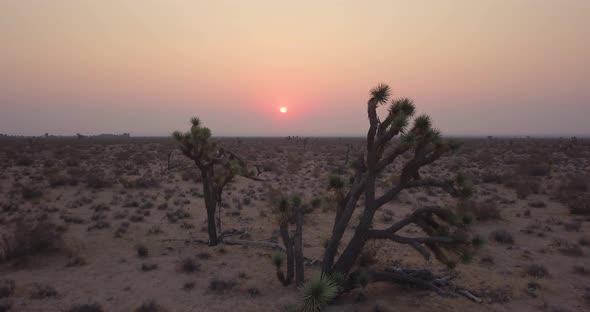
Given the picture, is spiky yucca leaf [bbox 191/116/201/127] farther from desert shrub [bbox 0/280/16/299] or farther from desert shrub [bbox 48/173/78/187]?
desert shrub [bbox 48/173/78/187]

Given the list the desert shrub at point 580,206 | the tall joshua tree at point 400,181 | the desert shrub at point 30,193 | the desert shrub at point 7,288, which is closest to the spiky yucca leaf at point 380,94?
the tall joshua tree at point 400,181

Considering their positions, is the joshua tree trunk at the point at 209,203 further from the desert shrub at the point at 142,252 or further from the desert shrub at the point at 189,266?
the desert shrub at the point at 142,252

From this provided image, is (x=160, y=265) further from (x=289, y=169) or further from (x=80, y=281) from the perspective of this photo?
(x=289, y=169)

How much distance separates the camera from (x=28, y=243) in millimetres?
9070

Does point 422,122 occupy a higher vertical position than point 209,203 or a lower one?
higher

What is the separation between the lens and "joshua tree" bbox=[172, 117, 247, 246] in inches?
392

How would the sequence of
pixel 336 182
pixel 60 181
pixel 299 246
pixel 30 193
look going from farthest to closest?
pixel 60 181
pixel 30 193
pixel 299 246
pixel 336 182

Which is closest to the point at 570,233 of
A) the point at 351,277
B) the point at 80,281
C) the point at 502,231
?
the point at 502,231

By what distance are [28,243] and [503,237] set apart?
43.1 ft

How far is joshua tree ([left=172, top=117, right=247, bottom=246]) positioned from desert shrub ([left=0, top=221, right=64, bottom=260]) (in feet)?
13.1

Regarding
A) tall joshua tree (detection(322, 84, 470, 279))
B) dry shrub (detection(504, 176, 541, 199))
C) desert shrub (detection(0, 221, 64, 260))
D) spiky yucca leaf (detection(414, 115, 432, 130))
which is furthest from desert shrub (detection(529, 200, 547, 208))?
desert shrub (detection(0, 221, 64, 260))

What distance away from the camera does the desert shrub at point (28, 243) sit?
8.91m

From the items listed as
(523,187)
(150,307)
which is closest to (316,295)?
(150,307)

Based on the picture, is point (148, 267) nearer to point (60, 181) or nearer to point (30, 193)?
point (30, 193)
